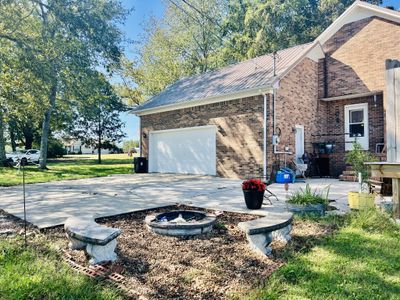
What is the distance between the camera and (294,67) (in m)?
12.7

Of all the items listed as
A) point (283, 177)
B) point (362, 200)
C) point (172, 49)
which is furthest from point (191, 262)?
point (172, 49)

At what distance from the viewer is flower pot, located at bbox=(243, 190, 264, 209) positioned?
6.07 meters

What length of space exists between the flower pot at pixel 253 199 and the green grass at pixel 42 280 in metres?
3.60

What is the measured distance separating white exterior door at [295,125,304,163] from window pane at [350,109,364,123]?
2.42m

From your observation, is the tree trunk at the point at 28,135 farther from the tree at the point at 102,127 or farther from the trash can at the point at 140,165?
the trash can at the point at 140,165

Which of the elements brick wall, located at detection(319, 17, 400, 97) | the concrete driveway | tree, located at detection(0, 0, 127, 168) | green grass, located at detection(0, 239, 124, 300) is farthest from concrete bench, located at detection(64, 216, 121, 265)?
brick wall, located at detection(319, 17, 400, 97)

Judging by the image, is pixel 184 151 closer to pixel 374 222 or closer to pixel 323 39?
pixel 323 39

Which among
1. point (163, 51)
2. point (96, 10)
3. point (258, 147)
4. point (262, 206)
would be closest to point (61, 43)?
point (96, 10)

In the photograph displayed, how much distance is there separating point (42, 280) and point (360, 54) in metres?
14.0

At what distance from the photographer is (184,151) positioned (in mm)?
15094

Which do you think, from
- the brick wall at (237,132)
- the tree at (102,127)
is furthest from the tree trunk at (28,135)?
the brick wall at (237,132)

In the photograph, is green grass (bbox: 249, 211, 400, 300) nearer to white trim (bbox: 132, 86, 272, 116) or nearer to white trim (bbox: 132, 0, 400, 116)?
white trim (bbox: 132, 86, 272, 116)

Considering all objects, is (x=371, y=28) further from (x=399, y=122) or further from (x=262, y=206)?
(x=262, y=206)

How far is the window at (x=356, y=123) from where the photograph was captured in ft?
43.3
